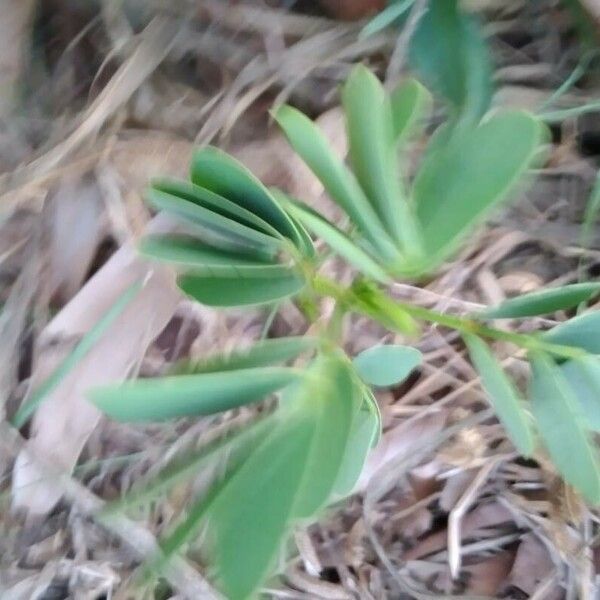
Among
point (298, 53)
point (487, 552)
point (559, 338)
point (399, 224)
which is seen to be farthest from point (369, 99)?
point (487, 552)

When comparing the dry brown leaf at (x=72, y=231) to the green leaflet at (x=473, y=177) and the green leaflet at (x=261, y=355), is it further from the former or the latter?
the green leaflet at (x=473, y=177)

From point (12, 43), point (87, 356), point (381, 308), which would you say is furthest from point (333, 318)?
point (12, 43)

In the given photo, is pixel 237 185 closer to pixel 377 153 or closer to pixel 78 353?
Answer: pixel 377 153

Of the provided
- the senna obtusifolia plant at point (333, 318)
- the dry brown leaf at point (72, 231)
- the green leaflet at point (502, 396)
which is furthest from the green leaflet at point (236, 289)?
the dry brown leaf at point (72, 231)

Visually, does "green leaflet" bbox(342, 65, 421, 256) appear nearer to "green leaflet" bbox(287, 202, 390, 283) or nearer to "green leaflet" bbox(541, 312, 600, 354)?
"green leaflet" bbox(287, 202, 390, 283)

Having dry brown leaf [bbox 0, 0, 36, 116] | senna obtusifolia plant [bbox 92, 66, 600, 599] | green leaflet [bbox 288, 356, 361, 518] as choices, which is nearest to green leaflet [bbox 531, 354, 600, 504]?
senna obtusifolia plant [bbox 92, 66, 600, 599]

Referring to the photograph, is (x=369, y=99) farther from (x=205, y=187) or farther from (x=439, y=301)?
(x=439, y=301)
